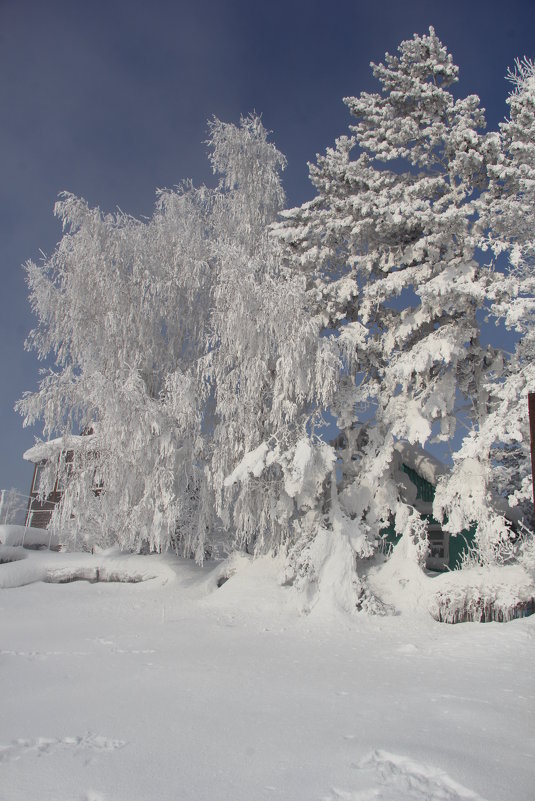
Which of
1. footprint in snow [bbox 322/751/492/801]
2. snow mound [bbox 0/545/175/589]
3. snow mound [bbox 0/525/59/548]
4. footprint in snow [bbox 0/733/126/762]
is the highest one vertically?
snow mound [bbox 0/525/59/548]

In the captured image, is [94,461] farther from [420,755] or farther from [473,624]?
[420,755]

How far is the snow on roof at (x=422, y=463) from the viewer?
57.1 feet

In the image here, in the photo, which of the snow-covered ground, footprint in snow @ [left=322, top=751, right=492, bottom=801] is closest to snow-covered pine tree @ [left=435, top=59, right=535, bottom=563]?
the snow-covered ground

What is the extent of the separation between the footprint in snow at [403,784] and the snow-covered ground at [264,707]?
0.01 meters

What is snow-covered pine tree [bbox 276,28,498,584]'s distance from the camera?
12.7m

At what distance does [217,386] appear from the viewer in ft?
44.4

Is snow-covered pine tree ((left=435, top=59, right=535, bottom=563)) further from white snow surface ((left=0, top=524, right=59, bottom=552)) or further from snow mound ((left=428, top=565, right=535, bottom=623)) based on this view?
white snow surface ((left=0, top=524, right=59, bottom=552))

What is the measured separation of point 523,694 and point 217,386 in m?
9.33

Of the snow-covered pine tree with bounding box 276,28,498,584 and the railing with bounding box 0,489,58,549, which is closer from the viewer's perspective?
the snow-covered pine tree with bounding box 276,28,498,584

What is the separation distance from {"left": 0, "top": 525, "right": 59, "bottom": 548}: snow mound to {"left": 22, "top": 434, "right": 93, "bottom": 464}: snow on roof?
268 inches

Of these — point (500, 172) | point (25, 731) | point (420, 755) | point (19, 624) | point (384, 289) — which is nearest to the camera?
point (420, 755)

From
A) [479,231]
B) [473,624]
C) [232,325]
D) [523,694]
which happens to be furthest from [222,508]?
[479,231]

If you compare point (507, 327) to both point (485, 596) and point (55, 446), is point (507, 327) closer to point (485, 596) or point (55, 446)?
point (485, 596)

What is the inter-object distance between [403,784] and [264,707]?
2149mm
